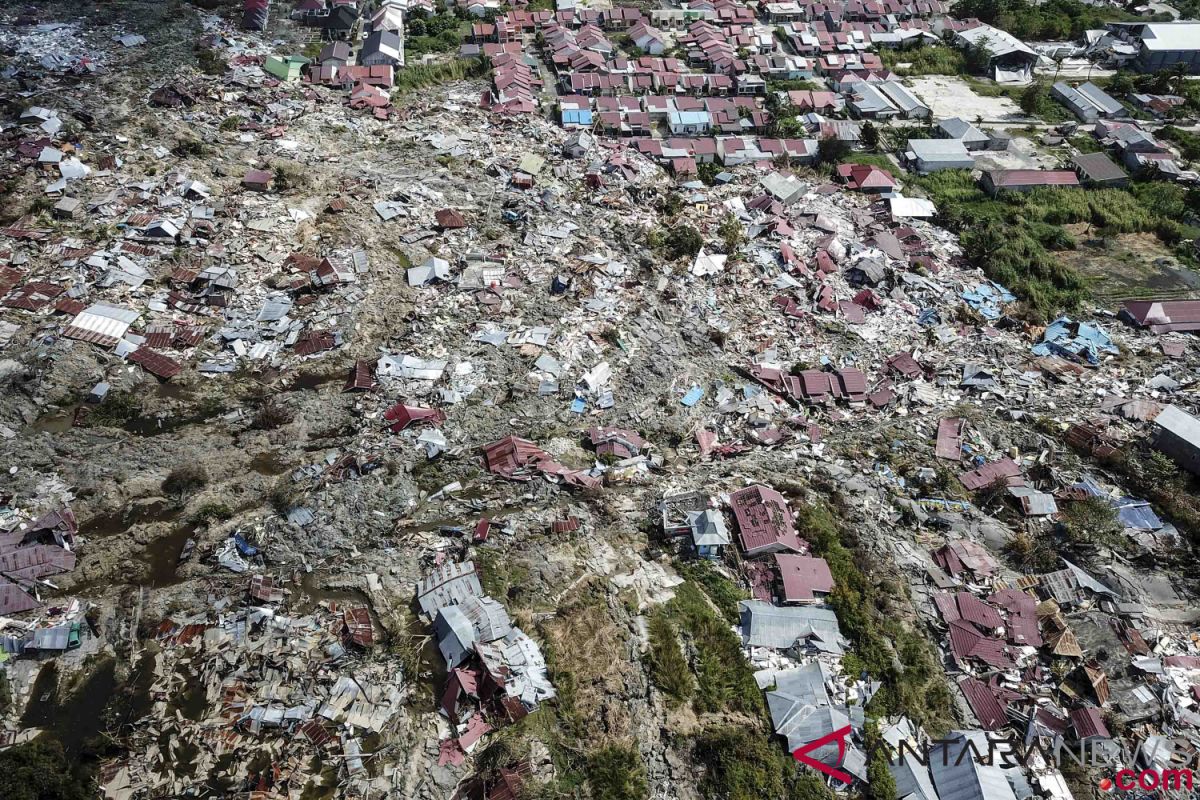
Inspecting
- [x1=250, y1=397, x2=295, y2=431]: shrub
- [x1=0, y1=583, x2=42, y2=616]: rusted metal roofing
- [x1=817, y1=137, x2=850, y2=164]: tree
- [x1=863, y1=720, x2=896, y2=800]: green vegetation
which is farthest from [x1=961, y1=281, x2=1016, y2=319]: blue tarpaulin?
[x1=0, y1=583, x2=42, y2=616]: rusted metal roofing

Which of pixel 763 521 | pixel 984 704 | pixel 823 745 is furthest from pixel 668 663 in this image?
pixel 984 704

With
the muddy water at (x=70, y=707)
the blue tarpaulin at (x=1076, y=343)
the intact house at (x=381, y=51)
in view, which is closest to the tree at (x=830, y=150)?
the blue tarpaulin at (x=1076, y=343)

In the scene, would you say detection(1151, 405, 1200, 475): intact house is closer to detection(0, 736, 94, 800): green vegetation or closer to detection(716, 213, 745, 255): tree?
detection(716, 213, 745, 255): tree

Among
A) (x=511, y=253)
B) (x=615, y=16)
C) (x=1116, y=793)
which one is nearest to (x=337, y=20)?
(x=615, y=16)

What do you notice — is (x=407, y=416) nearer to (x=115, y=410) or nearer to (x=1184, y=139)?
(x=115, y=410)

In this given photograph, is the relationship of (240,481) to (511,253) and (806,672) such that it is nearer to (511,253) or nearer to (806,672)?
(511,253)
